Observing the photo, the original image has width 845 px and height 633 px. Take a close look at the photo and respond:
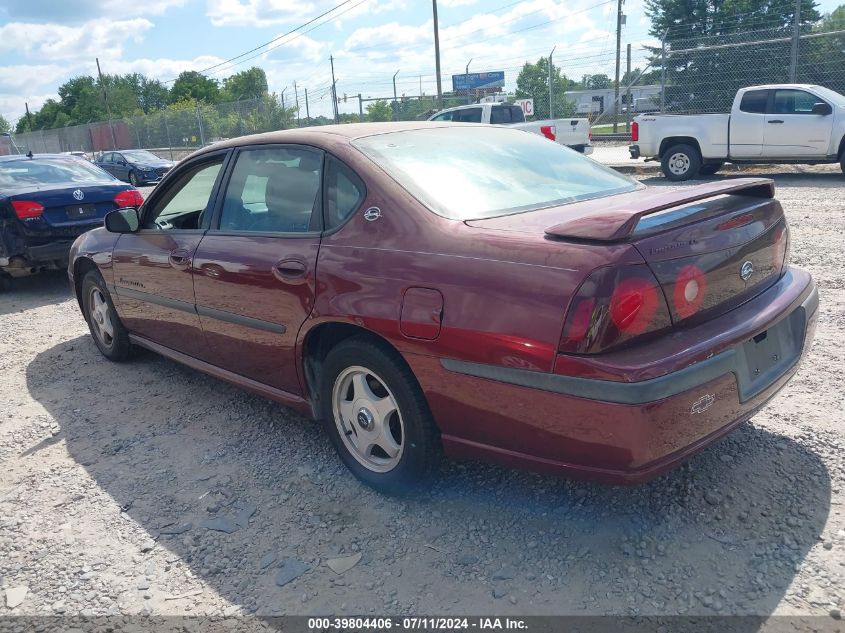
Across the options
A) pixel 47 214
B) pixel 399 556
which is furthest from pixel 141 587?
pixel 47 214

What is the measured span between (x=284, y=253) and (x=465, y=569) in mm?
1630

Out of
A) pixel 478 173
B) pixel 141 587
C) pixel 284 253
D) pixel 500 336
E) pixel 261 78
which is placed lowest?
pixel 141 587

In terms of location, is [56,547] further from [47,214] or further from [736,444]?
[47,214]

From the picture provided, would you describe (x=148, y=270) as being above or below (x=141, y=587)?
above

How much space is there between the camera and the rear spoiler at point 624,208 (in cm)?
234

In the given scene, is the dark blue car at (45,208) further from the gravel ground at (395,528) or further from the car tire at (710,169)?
the car tire at (710,169)

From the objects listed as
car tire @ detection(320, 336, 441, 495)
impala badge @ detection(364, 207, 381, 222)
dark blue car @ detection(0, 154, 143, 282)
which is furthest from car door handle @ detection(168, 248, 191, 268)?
dark blue car @ detection(0, 154, 143, 282)

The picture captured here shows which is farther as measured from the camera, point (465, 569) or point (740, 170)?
point (740, 170)

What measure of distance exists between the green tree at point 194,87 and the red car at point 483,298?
9034 cm

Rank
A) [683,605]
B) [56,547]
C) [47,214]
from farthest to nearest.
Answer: [47,214] → [56,547] → [683,605]

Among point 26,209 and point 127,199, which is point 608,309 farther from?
point 127,199

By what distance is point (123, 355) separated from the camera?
201 inches

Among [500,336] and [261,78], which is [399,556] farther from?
→ [261,78]

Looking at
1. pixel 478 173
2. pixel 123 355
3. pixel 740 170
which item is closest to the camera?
pixel 478 173
